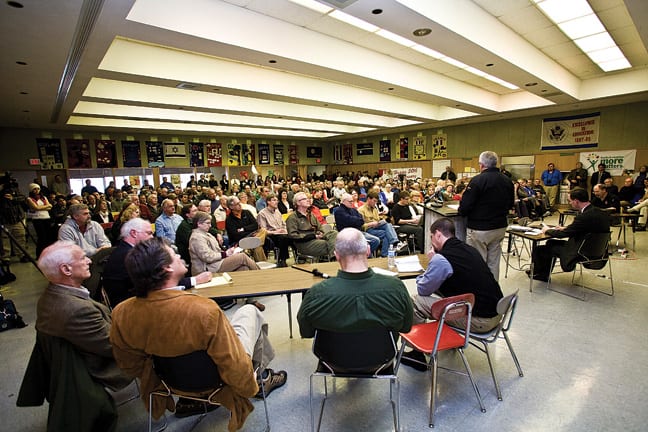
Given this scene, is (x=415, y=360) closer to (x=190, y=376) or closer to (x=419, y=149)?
(x=190, y=376)

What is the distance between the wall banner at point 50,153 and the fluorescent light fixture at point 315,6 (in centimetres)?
1188

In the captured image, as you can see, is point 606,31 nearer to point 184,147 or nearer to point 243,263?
point 243,263

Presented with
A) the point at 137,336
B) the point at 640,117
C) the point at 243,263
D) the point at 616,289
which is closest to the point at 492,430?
the point at 137,336

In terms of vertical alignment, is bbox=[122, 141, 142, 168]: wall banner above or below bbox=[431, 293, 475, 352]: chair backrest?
above

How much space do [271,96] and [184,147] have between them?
858 cm

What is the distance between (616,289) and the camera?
13.3 ft

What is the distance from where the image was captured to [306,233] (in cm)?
492

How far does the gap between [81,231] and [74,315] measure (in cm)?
296

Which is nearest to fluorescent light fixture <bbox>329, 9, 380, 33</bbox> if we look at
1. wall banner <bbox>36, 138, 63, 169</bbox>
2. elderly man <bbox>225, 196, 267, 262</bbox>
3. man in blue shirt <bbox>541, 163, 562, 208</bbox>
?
elderly man <bbox>225, 196, 267, 262</bbox>

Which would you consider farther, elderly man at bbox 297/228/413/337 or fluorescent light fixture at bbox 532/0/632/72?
fluorescent light fixture at bbox 532/0/632/72

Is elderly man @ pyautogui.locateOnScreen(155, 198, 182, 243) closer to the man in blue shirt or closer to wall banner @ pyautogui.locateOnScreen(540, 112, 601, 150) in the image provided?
the man in blue shirt

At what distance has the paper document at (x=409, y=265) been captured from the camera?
2.78 meters

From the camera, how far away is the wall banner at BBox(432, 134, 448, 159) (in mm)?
13955

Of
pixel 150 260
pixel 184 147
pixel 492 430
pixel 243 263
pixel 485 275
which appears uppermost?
pixel 184 147
